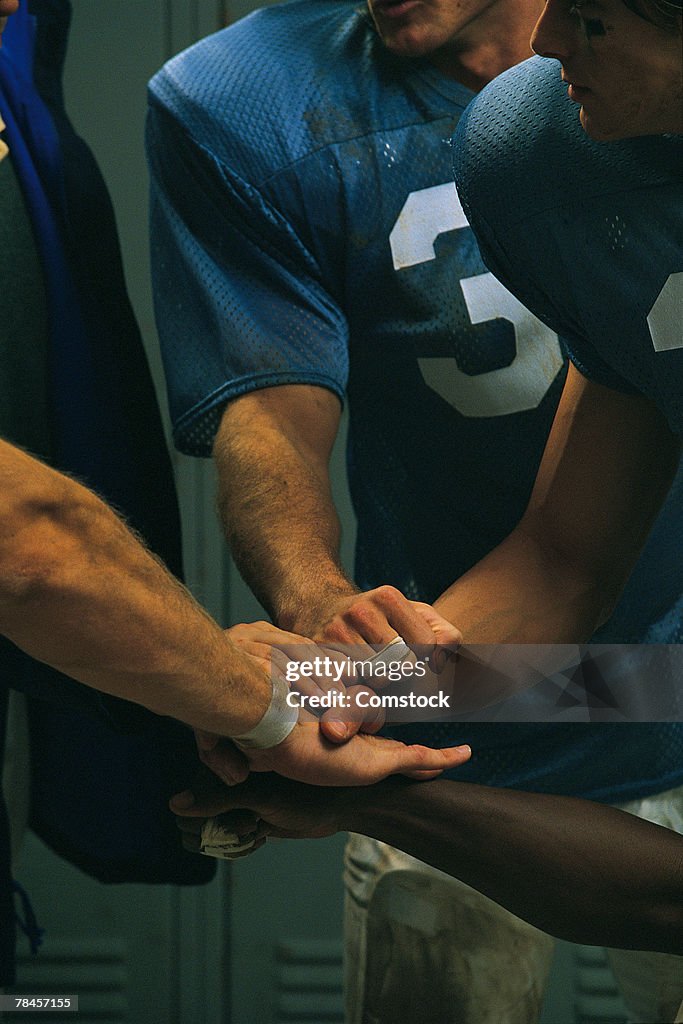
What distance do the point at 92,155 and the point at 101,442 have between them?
22 centimetres

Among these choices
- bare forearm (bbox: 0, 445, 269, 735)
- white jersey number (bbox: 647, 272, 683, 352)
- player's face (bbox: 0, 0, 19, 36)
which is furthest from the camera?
player's face (bbox: 0, 0, 19, 36)

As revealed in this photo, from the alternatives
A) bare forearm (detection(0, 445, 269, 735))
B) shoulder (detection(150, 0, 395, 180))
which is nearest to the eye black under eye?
shoulder (detection(150, 0, 395, 180))

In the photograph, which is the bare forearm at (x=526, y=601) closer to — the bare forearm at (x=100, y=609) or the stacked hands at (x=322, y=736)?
the stacked hands at (x=322, y=736)

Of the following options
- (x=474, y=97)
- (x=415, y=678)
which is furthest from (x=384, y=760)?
(x=474, y=97)

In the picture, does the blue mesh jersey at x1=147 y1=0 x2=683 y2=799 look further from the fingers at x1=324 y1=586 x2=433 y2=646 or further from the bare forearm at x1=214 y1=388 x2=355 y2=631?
the fingers at x1=324 y1=586 x2=433 y2=646

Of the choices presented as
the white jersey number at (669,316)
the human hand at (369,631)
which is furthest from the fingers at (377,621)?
the white jersey number at (669,316)

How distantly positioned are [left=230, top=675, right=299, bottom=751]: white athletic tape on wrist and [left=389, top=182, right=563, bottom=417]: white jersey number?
0.26m

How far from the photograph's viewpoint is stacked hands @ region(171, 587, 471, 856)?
905 millimetres

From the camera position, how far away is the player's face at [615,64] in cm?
78

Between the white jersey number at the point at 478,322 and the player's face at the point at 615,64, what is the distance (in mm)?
179

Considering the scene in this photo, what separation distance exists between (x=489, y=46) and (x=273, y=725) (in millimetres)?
505

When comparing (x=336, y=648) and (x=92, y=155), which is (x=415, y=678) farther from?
(x=92, y=155)

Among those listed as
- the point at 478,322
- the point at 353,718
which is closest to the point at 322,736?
the point at 353,718

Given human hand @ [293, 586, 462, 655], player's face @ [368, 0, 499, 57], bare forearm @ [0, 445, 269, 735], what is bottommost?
human hand @ [293, 586, 462, 655]
